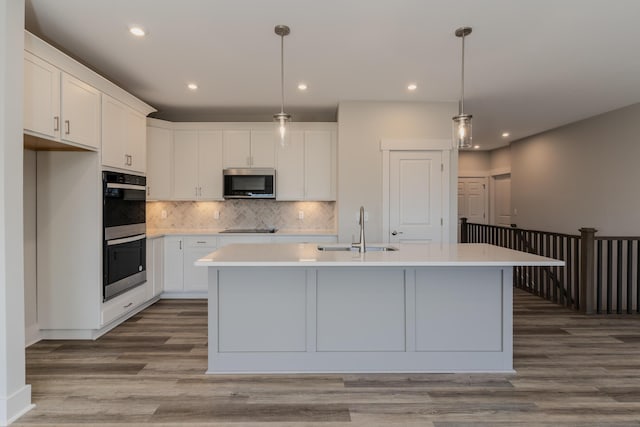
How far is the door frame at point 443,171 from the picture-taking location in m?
4.59

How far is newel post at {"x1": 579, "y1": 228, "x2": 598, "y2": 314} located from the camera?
14.0 ft

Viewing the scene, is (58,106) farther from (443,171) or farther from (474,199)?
(474,199)

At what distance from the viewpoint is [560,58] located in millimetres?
3279

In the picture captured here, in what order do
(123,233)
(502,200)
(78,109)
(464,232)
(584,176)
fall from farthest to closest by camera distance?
(502,200) → (464,232) → (584,176) → (123,233) → (78,109)

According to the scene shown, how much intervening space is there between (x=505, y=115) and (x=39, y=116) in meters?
5.38

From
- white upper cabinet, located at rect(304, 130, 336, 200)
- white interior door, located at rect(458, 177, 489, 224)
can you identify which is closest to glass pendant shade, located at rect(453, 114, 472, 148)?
white upper cabinet, located at rect(304, 130, 336, 200)

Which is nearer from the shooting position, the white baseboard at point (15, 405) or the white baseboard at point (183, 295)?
the white baseboard at point (15, 405)

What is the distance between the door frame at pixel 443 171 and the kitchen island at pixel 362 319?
1.94m

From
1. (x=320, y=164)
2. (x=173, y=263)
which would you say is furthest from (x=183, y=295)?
(x=320, y=164)

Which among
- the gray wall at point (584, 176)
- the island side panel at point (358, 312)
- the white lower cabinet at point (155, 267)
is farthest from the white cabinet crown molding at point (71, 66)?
the gray wall at point (584, 176)

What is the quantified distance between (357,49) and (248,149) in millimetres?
2389

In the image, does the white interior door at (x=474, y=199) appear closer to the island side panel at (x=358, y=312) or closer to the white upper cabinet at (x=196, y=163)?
the white upper cabinet at (x=196, y=163)

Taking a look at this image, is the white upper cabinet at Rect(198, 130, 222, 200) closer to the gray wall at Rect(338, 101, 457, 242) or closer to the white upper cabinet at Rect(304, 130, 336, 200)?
the white upper cabinet at Rect(304, 130, 336, 200)

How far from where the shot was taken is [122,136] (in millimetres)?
3828
